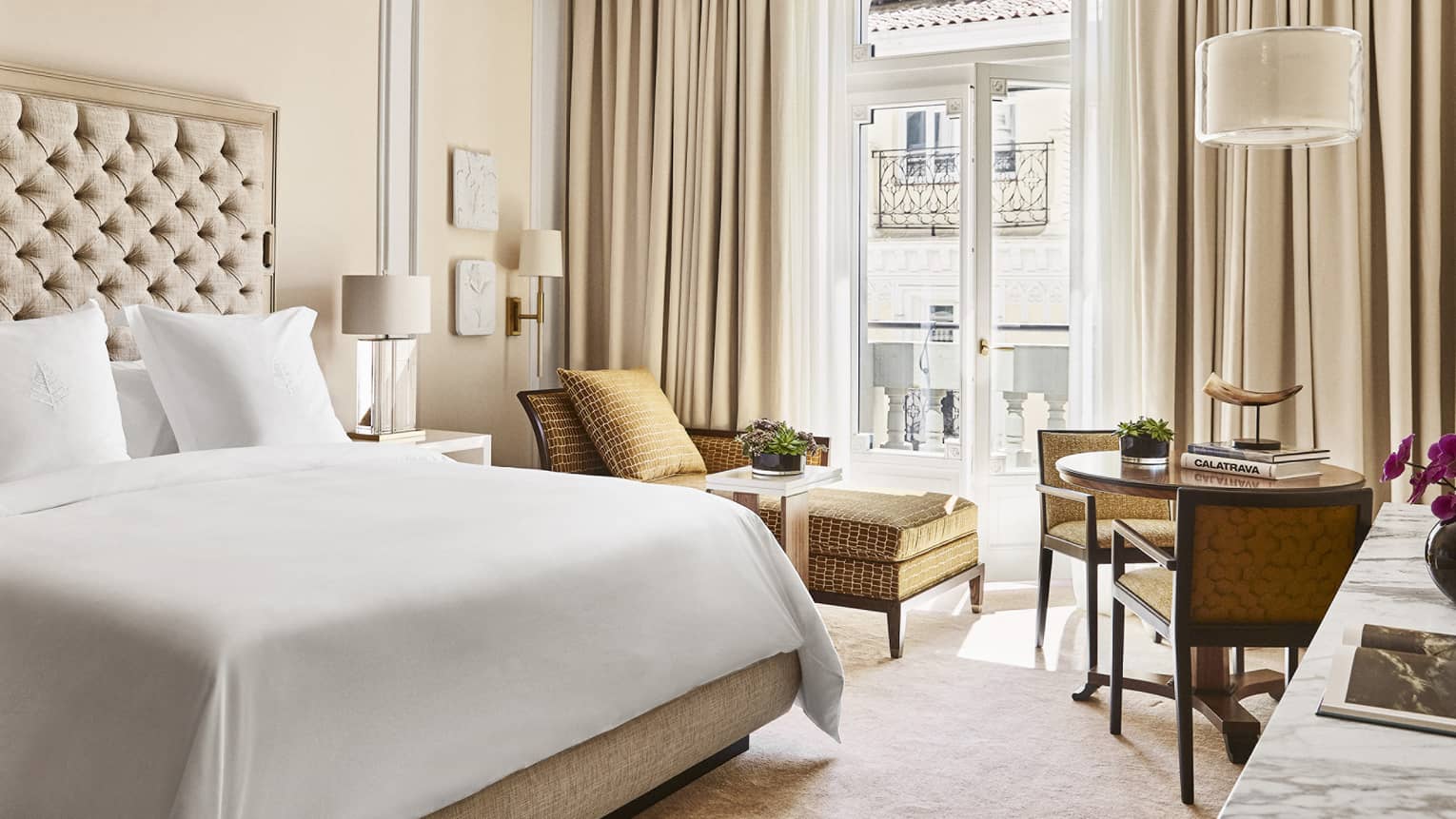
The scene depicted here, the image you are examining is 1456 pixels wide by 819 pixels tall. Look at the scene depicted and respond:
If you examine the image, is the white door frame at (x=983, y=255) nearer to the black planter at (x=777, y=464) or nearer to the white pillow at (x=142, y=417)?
the black planter at (x=777, y=464)

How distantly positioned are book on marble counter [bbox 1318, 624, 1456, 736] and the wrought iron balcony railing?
13.4 feet

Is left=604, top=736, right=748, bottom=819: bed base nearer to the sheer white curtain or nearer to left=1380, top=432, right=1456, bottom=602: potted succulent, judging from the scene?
left=1380, top=432, right=1456, bottom=602: potted succulent

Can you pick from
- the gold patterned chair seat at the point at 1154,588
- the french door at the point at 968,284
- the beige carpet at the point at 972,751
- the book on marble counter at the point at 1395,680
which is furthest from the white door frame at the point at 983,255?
the book on marble counter at the point at 1395,680

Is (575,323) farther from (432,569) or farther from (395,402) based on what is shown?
(432,569)

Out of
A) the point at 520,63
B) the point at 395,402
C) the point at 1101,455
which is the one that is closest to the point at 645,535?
the point at 1101,455

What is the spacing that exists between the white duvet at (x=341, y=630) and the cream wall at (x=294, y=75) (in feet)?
5.12

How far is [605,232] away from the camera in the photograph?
5707 millimetres

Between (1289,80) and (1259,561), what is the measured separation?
1.24 m

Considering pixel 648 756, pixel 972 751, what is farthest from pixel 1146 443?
pixel 648 756

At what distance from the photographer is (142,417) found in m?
3.45

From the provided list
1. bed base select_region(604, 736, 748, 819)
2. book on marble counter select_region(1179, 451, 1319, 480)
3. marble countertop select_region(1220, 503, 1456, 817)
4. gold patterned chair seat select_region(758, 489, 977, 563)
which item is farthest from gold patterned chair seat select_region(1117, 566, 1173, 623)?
marble countertop select_region(1220, 503, 1456, 817)

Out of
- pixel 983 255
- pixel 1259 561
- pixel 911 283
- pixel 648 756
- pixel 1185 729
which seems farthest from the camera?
pixel 911 283

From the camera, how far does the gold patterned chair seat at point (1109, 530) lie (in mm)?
3705

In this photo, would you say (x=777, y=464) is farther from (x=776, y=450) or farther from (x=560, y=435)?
(x=560, y=435)
